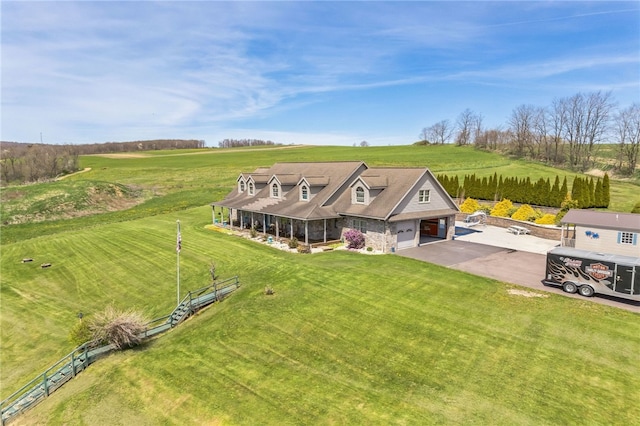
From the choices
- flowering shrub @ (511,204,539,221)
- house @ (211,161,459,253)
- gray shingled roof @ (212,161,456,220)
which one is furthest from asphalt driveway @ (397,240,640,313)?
flowering shrub @ (511,204,539,221)

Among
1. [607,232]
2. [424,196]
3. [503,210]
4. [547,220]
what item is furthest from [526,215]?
[607,232]

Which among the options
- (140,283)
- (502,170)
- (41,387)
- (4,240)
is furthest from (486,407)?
(502,170)

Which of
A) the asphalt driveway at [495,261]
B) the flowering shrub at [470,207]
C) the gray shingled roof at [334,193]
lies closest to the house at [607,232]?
the asphalt driveway at [495,261]

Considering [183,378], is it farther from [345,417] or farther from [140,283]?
[140,283]

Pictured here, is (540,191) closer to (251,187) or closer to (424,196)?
(424,196)

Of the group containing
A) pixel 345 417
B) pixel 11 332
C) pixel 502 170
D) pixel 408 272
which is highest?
pixel 502 170

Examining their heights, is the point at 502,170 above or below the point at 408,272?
above

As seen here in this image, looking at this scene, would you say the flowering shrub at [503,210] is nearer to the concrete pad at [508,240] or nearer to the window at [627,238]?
the concrete pad at [508,240]
